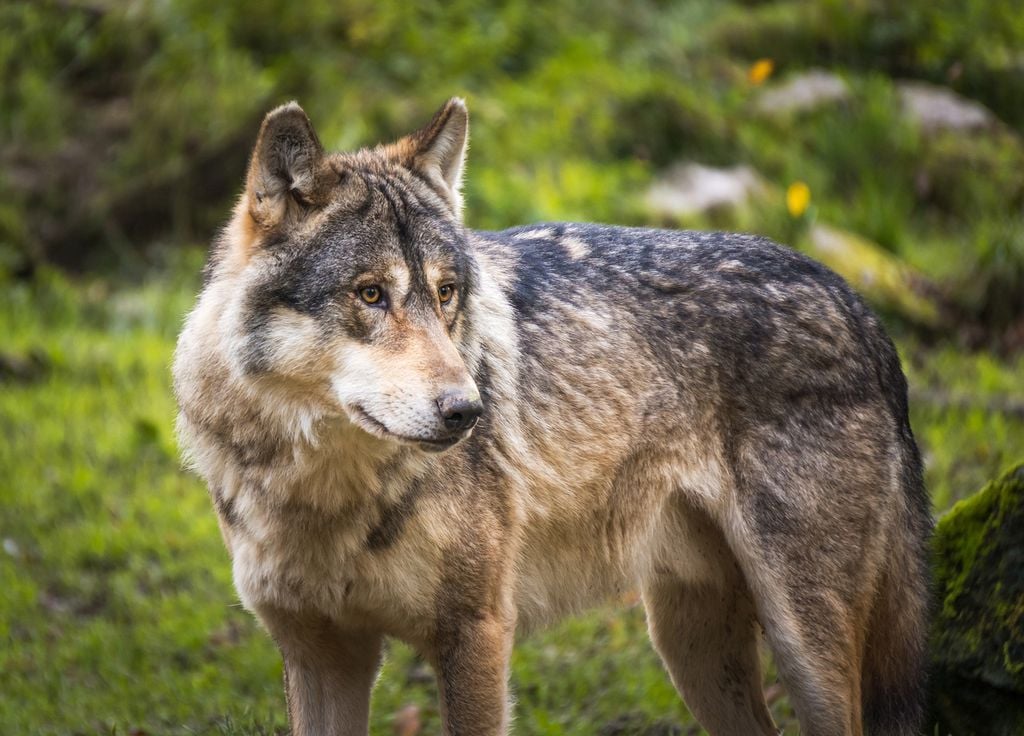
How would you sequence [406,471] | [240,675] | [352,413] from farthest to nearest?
[240,675]
[406,471]
[352,413]

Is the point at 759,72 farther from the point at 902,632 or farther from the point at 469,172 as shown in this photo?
the point at 902,632

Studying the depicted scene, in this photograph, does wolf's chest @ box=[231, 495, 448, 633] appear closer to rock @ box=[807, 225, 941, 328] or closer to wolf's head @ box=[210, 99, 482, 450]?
wolf's head @ box=[210, 99, 482, 450]

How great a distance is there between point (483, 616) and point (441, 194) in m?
1.47

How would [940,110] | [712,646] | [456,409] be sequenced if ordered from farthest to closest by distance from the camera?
1. [940,110]
2. [712,646]
3. [456,409]

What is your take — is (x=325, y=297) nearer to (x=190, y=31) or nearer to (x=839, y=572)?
(x=839, y=572)

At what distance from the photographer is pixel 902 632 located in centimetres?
453

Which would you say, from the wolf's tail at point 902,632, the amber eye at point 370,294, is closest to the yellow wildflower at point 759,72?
the wolf's tail at point 902,632

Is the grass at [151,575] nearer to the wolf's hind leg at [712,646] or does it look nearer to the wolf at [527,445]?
the wolf's hind leg at [712,646]

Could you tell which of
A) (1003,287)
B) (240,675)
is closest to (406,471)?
(240,675)

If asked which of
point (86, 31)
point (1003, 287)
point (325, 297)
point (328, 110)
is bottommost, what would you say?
point (1003, 287)

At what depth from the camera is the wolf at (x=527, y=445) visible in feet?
12.6

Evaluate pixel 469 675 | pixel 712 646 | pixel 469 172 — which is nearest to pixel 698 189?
pixel 469 172

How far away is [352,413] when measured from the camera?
3688 millimetres

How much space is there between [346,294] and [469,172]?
708 centimetres
